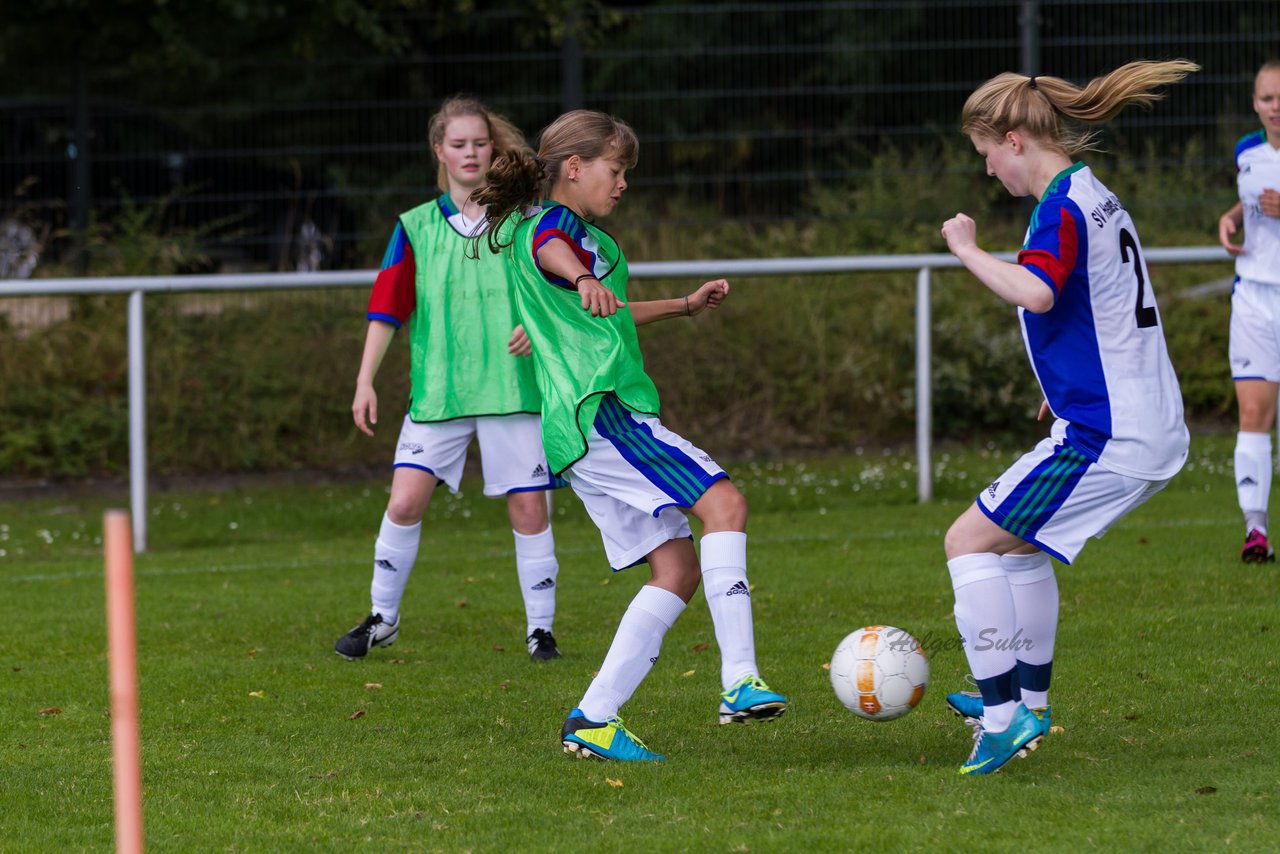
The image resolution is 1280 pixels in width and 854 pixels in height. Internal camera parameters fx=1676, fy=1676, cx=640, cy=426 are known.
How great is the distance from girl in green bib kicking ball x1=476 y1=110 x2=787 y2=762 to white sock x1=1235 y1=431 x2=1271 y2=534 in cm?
355

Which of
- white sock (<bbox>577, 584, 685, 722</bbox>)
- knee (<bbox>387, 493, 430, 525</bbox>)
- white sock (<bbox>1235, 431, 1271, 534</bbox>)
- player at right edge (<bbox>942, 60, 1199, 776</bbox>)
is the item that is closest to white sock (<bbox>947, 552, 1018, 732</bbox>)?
player at right edge (<bbox>942, 60, 1199, 776</bbox>)

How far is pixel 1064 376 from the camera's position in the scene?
4055mm


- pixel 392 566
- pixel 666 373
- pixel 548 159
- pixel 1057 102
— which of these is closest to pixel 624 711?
pixel 392 566

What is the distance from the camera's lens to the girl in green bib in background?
600 centimetres

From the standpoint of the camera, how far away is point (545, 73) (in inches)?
548

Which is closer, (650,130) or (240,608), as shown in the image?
(240,608)

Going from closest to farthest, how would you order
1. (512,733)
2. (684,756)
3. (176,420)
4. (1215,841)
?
1. (1215,841)
2. (684,756)
3. (512,733)
4. (176,420)

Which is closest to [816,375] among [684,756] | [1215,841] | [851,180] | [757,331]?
[757,331]

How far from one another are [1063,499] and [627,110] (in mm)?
10978

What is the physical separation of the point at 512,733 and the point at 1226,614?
2.80 m

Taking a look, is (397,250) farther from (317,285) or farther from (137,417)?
(137,417)

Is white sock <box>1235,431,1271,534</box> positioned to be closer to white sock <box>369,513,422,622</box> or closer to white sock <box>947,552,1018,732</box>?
white sock <box>947,552,1018,732</box>

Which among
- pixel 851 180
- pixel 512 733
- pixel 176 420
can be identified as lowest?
pixel 512 733

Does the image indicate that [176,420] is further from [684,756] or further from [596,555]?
[684,756]
